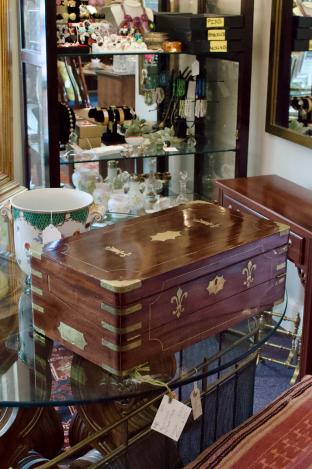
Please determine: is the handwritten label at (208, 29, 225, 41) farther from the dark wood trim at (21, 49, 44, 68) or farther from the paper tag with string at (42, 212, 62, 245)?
the paper tag with string at (42, 212, 62, 245)

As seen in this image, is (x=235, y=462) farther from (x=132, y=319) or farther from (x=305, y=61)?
(x=305, y=61)

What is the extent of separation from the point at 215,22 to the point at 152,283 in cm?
216

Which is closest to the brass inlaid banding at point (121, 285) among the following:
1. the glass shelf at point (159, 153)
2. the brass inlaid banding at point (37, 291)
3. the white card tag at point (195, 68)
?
the brass inlaid banding at point (37, 291)

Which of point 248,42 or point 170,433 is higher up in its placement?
point 248,42

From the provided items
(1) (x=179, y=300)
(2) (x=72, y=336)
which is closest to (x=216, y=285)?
(1) (x=179, y=300)

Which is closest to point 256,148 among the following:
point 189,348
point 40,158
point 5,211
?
point 40,158

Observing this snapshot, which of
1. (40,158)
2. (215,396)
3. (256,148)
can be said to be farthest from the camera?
(256,148)

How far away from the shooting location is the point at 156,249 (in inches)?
59.5

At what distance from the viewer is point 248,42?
3318mm

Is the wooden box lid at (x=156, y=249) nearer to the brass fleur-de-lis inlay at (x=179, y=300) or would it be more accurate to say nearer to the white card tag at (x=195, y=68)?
the brass fleur-de-lis inlay at (x=179, y=300)

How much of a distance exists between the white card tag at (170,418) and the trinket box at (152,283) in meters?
0.11

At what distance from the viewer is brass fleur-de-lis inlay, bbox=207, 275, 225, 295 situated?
1.51 m

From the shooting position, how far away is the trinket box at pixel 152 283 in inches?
53.9

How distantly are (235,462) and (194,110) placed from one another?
7.54 feet
